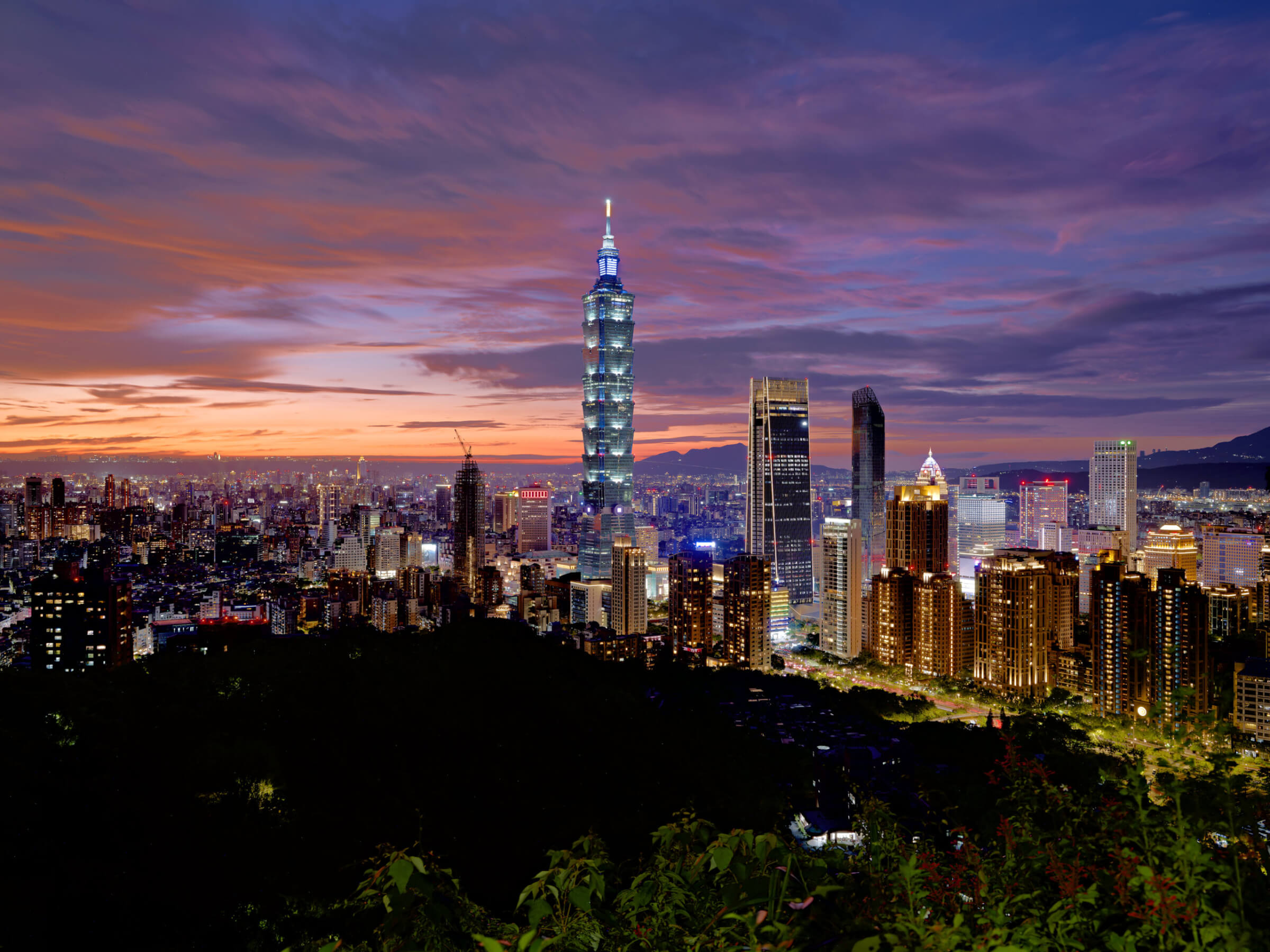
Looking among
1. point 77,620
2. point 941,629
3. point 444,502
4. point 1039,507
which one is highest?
point 444,502

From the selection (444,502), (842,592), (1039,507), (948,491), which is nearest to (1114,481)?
(1039,507)

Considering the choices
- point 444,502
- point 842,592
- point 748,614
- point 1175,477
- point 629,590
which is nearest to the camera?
point 748,614

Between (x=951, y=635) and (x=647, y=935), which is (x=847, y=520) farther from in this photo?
(x=647, y=935)

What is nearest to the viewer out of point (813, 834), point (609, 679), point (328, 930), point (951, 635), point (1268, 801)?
point (1268, 801)

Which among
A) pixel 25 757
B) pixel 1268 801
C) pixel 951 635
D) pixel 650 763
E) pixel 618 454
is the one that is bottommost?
Answer: pixel 951 635

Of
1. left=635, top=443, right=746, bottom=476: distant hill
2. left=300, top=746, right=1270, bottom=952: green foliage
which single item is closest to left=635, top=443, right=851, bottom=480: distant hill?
left=635, top=443, right=746, bottom=476: distant hill

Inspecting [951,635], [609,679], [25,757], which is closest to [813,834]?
[609,679]

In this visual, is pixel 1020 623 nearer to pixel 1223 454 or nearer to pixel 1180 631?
pixel 1180 631
